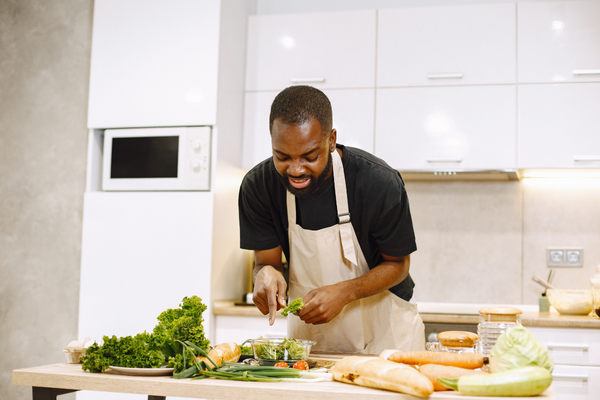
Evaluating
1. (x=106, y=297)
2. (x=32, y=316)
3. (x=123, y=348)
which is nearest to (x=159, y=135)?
(x=106, y=297)

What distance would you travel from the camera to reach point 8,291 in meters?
2.87

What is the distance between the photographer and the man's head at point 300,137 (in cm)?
A: 140

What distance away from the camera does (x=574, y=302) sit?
260 centimetres

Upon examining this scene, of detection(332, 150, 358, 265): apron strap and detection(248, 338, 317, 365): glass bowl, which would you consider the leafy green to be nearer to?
detection(248, 338, 317, 365): glass bowl

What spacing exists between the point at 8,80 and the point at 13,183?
56cm

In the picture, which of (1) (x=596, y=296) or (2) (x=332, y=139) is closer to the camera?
(2) (x=332, y=139)

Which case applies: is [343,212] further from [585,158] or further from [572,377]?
[585,158]

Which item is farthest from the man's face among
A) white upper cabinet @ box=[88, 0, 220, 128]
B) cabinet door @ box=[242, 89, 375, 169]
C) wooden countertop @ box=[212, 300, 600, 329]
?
cabinet door @ box=[242, 89, 375, 169]

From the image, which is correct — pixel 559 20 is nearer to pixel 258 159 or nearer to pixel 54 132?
pixel 258 159

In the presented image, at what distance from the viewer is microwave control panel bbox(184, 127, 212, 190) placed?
266 cm

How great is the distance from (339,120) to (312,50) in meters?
0.41

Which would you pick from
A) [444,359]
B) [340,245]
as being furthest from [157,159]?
[444,359]

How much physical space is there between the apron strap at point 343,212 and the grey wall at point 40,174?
1.68 metres

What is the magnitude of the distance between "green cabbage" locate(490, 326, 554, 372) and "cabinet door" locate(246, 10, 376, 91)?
2106 millimetres
